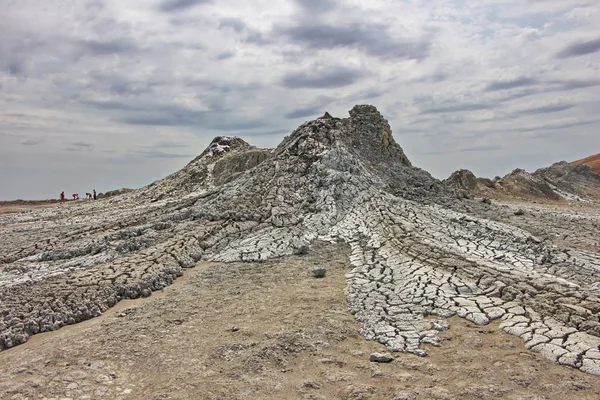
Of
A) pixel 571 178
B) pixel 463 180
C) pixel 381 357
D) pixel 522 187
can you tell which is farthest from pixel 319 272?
pixel 571 178

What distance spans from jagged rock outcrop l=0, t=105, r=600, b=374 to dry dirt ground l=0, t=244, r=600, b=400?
0.38 m

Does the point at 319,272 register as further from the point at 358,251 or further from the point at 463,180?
the point at 463,180

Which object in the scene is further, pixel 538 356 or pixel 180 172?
pixel 180 172

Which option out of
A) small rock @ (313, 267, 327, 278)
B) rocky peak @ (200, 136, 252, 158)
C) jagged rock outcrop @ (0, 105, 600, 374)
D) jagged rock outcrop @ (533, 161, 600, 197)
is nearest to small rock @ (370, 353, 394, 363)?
jagged rock outcrop @ (0, 105, 600, 374)

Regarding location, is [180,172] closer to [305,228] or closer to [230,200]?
[230,200]

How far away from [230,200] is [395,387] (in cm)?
960

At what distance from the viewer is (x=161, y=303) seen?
786cm

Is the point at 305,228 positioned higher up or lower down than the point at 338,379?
higher up

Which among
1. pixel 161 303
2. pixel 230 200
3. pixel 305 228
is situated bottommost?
pixel 161 303

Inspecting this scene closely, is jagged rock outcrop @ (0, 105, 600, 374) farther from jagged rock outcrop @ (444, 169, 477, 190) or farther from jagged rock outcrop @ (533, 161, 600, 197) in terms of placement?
jagged rock outcrop @ (533, 161, 600, 197)

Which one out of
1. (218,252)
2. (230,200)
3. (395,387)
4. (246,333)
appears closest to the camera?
(395,387)

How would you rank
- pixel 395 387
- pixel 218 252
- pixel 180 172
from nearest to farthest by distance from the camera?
pixel 395 387
pixel 218 252
pixel 180 172

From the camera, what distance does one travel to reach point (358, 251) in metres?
10.1

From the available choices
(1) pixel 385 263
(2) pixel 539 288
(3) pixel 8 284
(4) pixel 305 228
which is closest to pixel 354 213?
(4) pixel 305 228
